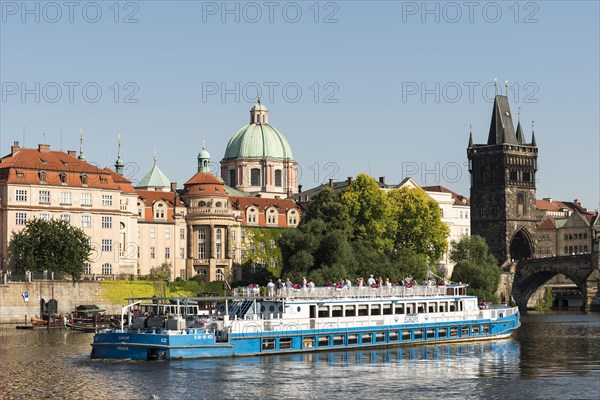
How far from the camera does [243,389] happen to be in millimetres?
66875

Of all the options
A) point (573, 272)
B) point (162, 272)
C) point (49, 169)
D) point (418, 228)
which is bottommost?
point (573, 272)

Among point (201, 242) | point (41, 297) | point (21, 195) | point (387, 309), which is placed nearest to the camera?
point (387, 309)

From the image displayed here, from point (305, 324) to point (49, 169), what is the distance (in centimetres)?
6075

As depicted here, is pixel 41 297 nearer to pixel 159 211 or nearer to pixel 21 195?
pixel 21 195

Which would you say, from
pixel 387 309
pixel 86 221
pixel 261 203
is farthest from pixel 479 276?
pixel 387 309

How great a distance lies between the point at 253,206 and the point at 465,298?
78.5 m

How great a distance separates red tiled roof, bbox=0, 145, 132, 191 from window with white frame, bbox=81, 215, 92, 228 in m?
3.53

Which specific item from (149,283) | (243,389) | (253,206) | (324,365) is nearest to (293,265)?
(149,283)

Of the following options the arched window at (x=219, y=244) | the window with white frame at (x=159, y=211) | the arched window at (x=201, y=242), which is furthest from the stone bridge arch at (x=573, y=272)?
the window with white frame at (x=159, y=211)

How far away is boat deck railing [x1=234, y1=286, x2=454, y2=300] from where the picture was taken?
8800 centimetres

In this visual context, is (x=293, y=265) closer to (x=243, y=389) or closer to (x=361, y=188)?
(x=361, y=188)

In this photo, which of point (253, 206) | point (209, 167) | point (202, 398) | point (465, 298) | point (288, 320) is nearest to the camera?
point (202, 398)

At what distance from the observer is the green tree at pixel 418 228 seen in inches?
6132

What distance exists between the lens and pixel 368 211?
493 feet
